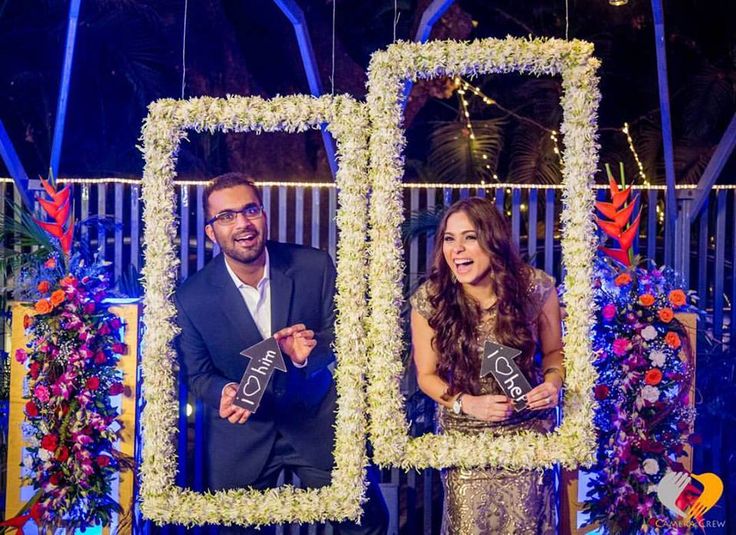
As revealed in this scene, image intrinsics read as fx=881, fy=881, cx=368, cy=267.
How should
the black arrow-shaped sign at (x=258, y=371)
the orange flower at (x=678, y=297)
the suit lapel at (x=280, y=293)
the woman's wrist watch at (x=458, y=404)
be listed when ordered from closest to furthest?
the woman's wrist watch at (x=458, y=404) < the black arrow-shaped sign at (x=258, y=371) < the suit lapel at (x=280, y=293) < the orange flower at (x=678, y=297)

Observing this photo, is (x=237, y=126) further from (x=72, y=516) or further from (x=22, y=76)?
(x=22, y=76)

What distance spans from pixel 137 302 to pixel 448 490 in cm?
197

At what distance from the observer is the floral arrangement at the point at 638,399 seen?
4.54 m

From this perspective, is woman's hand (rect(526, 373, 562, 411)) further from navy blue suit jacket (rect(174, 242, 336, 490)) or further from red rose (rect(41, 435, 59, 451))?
red rose (rect(41, 435, 59, 451))

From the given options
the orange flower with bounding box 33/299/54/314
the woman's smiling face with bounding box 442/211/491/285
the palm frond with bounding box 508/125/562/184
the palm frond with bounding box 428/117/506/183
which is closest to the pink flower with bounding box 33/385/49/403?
the orange flower with bounding box 33/299/54/314

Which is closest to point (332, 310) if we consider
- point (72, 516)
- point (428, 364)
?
point (428, 364)

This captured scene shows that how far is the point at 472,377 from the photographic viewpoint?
4055 millimetres

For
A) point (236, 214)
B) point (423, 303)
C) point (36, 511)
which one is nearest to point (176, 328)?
point (236, 214)

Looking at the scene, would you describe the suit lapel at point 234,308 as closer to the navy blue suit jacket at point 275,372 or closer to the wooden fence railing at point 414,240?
the navy blue suit jacket at point 275,372

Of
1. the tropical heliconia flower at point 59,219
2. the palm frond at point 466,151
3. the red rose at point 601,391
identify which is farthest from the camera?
the palm frond at point 466,151

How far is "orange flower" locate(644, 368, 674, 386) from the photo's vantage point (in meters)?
4.51

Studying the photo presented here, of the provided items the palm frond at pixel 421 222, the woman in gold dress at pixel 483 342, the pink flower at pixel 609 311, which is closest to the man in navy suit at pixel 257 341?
the woman in gold dress at pixel 483 342

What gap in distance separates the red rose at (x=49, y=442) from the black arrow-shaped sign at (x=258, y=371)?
1.18 meters

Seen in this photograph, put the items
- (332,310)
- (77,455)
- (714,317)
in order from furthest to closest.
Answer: (714,317) → (77,455) → (332,310)
